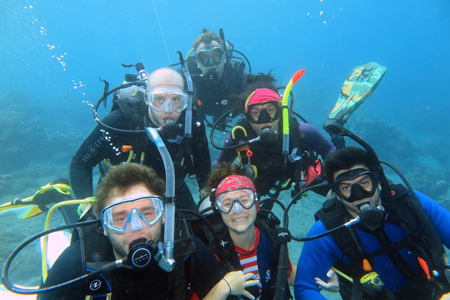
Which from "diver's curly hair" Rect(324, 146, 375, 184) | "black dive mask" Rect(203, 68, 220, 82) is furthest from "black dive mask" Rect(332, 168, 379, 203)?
"black dive mask" Rect(203, 68, 220, 82)

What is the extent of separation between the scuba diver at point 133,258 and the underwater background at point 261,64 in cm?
681

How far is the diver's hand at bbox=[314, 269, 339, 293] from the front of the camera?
2.58 metres

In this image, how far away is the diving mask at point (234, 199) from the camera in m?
2.83

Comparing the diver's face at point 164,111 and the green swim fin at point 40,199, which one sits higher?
the diver's face at point 164,111

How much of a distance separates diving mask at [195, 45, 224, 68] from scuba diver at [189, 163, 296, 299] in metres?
3.61

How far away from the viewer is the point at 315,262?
269 cm

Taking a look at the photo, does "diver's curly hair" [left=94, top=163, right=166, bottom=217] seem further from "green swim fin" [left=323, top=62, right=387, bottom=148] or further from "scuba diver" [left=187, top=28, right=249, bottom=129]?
"green swim fin" [left=323, top=62, right=387, bottom=148]

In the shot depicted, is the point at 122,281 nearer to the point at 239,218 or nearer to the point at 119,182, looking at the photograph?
the point at 119,182

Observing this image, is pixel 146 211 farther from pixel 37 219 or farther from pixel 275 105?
pixel 37 219

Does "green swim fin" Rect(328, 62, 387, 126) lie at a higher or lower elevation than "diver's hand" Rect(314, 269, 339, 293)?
higher

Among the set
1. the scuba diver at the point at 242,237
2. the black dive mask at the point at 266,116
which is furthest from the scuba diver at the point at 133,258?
the black dive mask at the point at 266,116

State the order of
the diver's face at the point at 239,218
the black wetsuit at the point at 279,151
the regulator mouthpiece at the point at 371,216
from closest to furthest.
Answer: the regulator mouthpiece at the point at 371,216 → the diver's face at the point at 239,218 → the black wetsuit at the point at 279,151

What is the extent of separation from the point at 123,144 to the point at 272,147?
259cm

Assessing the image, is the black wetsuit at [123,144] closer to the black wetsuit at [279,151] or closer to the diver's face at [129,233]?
the black wetsuit at [279,151]
